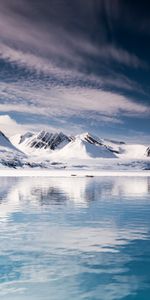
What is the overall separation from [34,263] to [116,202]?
21570mm

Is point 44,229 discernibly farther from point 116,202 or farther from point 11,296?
point 116,202

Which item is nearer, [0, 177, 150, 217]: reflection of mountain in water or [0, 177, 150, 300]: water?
[0, 177, 150, 300]: water

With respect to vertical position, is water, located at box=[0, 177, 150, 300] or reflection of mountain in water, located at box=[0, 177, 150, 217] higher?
reflection of mountain in water, located at box=[0, 177, 150, 217]

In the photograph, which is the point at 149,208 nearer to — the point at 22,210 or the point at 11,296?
the point at 22,210

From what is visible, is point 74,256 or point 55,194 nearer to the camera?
point 74,256

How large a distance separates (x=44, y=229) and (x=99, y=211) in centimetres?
861

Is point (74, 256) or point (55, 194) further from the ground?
point (55, 194)

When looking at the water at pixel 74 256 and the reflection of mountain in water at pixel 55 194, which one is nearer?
the water at pixel 74 256

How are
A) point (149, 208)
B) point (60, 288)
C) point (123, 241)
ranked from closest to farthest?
1. point (60, 288)
2. point (123, 241)
3. point (149, 208)

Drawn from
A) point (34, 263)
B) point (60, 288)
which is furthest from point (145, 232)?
point (60, 288)

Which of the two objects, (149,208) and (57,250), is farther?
(149,208)

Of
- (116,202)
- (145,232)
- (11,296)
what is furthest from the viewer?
(116,202)

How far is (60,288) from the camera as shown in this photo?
11734 millimetres

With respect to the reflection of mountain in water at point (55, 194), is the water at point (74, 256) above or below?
below
